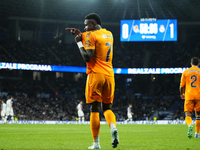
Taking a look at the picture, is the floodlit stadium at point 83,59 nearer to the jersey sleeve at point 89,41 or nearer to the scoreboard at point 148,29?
the scoreboard at point 148,29

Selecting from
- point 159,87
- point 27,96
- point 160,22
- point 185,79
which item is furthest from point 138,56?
point 185,79

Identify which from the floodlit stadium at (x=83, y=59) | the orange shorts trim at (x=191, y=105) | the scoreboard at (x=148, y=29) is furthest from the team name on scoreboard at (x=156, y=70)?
the orange shorts trim at (x=191, y=105)

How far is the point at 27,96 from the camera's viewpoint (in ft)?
114

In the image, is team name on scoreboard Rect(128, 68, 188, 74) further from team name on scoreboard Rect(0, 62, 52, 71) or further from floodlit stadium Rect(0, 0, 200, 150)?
team name on scoreboard Rect(0, 62, 52, 71)

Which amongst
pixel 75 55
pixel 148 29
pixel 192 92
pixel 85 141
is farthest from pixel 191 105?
pixel 75 55

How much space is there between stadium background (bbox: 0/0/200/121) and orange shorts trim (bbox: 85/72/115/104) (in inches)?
1118

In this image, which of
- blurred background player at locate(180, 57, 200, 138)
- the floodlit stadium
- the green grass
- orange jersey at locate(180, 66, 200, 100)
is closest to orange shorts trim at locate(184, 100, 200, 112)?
blurred background player at locate(180, 57, 200, 138)

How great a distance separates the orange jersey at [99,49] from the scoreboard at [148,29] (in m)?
29.6

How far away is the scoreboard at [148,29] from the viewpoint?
33.8m

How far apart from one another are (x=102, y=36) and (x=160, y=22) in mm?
30489

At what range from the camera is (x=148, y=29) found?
112 ft

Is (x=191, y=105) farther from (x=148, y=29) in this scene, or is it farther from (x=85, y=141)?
(x=148, y=29)

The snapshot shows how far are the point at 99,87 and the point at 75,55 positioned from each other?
1382 inches

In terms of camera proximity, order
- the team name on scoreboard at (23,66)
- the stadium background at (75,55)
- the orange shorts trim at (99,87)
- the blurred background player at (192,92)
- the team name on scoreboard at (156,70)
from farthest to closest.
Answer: the stadium background at (75,55) < the team name on scoreboard at (156,70) < the team name on scoreboard at (23,66) < the blurred background player at (192,92) < the orange shorts trim at (99,87)
